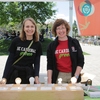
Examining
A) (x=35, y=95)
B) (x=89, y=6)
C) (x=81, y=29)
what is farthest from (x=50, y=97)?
(x=89, y=6)

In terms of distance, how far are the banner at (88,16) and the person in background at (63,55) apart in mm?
786

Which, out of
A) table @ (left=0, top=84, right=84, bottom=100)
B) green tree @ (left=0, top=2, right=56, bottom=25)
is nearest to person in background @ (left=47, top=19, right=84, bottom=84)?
table @ (left=0, top=84, right=84, bottom=100)

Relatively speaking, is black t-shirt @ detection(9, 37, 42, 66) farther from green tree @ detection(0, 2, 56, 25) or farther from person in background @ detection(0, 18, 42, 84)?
green tree @ detection(0, 2, 56, 25)

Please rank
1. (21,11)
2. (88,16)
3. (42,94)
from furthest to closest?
(21,11), (88,16), (42,94)

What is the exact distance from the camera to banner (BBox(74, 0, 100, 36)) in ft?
9.84

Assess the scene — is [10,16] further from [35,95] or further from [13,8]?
[35,95]

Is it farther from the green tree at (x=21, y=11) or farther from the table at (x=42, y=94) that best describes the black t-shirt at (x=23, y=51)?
the green tree at (x=21, y=11)

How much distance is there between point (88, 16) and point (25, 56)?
1305 mm

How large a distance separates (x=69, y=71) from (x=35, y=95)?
844 millimetres

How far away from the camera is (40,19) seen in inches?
736

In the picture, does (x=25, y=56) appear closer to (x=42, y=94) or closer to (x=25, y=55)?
(x=25, y=55)

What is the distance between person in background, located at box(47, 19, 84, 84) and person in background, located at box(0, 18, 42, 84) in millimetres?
172

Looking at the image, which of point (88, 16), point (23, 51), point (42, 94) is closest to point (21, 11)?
point (88, 16)

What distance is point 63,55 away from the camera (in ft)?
7.16
